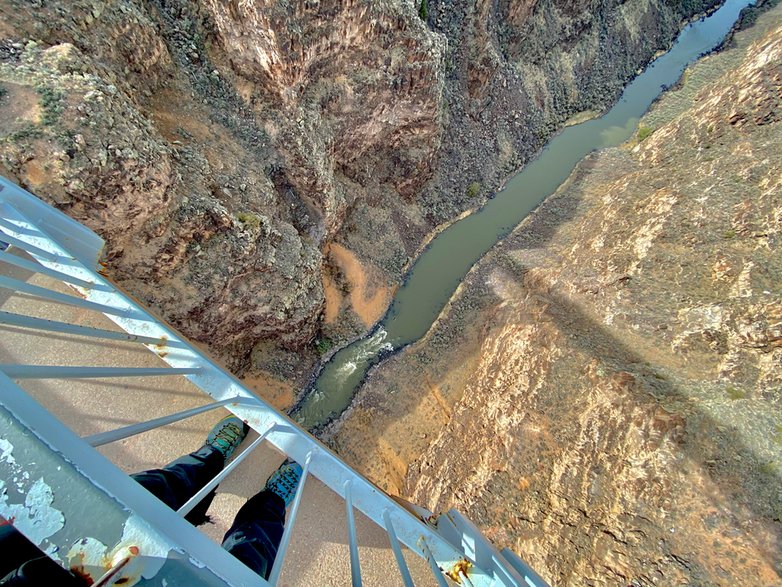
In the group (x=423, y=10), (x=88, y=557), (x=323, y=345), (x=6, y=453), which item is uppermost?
(x=423, y=10)

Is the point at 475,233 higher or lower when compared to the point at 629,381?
higher

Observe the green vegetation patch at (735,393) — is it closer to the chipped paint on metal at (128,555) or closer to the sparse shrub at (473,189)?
the chipped paint on metal at (128,555)

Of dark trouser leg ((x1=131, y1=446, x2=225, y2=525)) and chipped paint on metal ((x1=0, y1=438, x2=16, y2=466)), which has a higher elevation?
chipped paint on metal ((x1=0, y1=438, x2=16, y2=466))

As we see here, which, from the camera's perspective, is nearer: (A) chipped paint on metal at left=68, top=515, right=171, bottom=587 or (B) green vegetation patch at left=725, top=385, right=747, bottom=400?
(A) chipped paint on metal at left=68, top=515, right=171, bottom=587

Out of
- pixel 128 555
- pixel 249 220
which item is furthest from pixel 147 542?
pixel 249 220

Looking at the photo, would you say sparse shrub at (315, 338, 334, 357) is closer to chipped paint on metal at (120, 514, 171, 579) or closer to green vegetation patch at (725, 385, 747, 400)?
green vegetation patch at (725, 385, 747, 400)

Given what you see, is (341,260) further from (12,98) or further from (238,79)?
(12,98)

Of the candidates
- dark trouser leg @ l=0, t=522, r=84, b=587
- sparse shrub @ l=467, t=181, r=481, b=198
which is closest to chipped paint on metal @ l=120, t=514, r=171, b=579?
dark trouser leg @ l=0, t=522, r=84, b=587

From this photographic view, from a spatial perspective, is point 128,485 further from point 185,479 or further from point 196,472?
point 196,472
